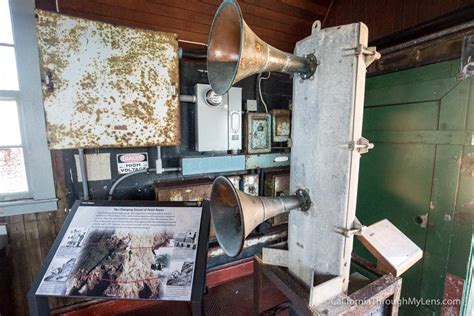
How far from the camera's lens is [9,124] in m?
1.49

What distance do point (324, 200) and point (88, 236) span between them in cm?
137

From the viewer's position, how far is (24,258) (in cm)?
158

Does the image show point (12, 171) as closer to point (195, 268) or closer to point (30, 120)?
point (30, 120)

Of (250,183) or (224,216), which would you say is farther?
(250,183)

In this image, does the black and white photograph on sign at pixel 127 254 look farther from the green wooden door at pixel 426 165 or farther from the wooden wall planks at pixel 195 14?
the green wooden door at pixel 426 165

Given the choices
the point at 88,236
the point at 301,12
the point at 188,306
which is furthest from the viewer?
the point at 301,12

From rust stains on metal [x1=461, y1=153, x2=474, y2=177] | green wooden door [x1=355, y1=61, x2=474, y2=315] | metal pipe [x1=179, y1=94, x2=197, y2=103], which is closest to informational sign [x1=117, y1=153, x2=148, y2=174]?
metal pipe [x1=179, y1=94, x2=197, y2=103]

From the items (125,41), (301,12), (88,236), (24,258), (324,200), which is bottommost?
(24,258)

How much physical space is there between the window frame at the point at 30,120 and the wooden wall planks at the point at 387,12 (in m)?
2.62

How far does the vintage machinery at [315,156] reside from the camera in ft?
2.71

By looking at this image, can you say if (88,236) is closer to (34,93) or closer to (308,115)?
(34,93)

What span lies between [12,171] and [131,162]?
767 millimetres

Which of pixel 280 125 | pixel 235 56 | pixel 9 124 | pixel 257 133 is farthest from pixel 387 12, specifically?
pixel 9 124

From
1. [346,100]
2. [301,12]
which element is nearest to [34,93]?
[346,100]
